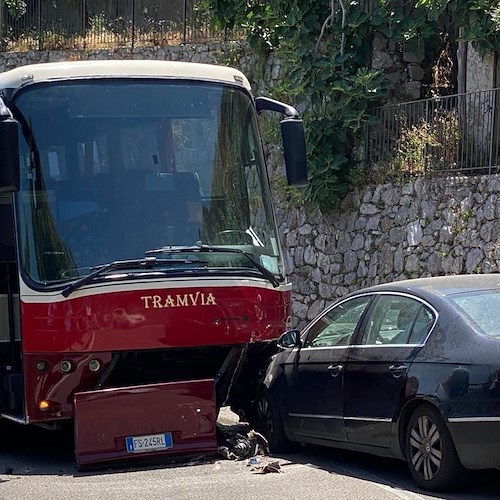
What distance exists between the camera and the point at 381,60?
57.7 ft

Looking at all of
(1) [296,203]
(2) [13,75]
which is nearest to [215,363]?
(2) [13,75]

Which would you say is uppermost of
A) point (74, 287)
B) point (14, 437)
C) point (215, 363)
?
point (74, 287)

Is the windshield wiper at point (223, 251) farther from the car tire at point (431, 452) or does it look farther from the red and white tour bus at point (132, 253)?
the car tire at point (431, 452)

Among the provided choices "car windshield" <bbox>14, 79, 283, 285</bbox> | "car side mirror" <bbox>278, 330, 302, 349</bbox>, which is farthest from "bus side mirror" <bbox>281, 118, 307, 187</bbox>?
"car side mirror" <bbox>278, 330, 302, 349</bbox>

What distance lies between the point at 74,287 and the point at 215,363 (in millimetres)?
1617

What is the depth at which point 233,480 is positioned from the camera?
8.49m

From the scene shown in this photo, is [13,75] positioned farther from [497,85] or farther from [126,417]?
[497,85]

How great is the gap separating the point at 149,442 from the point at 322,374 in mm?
1520

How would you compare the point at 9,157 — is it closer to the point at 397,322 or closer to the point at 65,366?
the point at 65,366

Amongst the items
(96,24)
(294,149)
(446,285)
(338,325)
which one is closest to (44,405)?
(338,325)

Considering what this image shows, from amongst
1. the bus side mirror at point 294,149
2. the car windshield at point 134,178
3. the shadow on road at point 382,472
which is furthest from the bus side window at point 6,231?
the shadow on road at point 382,472

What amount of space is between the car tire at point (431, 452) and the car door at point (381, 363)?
0.24 meters

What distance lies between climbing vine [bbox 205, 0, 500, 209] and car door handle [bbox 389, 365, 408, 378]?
904cm

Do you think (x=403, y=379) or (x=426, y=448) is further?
(x=403, y=379)
